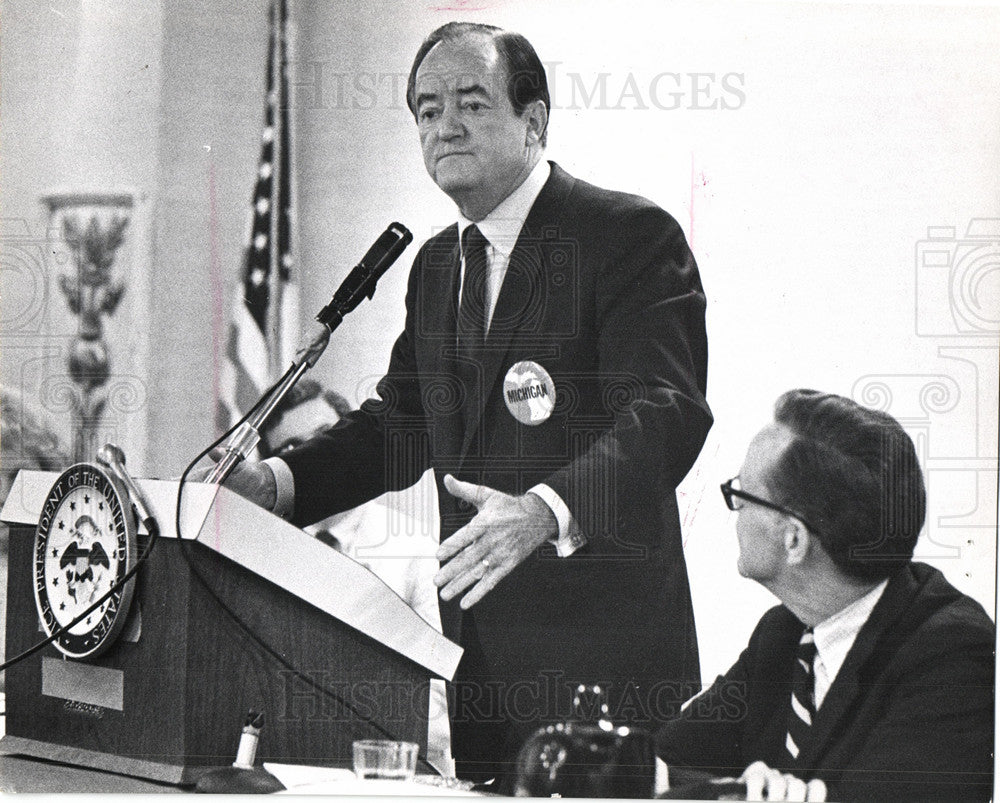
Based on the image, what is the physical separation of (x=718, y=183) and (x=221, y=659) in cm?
113

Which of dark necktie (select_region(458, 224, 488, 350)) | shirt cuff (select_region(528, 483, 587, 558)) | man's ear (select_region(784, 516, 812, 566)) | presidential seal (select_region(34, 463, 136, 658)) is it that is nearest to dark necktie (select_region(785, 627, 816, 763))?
man's ear (select_region(784, 516, 812, 566))

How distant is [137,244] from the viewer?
224 cm

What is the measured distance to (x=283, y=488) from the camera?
2.21 metres

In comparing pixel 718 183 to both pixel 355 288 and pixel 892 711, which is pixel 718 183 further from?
pixel 892 711

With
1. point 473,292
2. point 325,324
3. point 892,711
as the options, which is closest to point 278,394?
point 325,324

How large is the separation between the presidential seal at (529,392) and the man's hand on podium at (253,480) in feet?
1.38

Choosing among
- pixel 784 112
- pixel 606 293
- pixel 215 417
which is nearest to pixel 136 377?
pixel 215 417

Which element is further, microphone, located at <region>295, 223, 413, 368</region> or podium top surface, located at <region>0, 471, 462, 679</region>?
microphone, located at <region>295, 223, 413, 368</region>

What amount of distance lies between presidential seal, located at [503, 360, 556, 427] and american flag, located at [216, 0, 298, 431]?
0.38 m

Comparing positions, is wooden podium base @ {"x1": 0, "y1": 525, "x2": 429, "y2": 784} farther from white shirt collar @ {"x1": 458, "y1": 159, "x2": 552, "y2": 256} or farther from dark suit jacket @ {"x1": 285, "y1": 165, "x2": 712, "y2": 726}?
white shirt collar @ {"x1": 458, "y1": 159, "x2": 552, "y2": 256}

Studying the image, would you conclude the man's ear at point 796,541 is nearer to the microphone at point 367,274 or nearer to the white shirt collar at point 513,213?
the white shirt collar at point 513,213

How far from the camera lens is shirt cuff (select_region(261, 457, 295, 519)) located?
7.24 ft

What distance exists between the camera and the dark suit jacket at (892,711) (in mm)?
2162

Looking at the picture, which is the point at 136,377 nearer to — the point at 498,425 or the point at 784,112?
the point at 498,425
